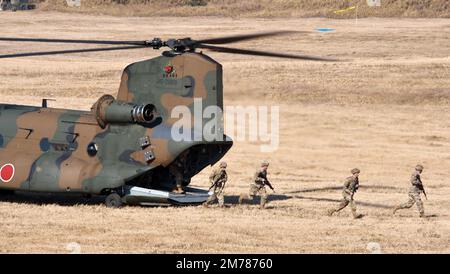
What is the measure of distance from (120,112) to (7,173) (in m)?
3.05

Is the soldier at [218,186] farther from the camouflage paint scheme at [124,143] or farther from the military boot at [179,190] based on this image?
the military boot at [179,190]

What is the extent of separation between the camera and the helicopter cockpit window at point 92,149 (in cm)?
2584

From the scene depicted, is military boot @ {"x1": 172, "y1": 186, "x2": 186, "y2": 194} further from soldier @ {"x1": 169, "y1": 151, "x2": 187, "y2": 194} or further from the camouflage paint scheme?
the camouflage paint scheme

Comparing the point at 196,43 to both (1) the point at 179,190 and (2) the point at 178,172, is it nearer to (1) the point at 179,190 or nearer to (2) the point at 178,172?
(2) the point at 178,172

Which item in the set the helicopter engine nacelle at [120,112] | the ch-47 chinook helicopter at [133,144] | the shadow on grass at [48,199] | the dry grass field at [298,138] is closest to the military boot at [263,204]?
the dry grass field at [298,138]

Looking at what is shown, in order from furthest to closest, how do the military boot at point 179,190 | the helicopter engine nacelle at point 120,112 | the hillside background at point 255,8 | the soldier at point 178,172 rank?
the hillside background at point 255,8, the military boot at point 179,190, the soldier at point 178,172, the helicopter engine nacelle at point 120,112

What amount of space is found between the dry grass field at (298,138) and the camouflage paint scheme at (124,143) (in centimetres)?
75

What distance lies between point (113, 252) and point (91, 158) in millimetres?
5507

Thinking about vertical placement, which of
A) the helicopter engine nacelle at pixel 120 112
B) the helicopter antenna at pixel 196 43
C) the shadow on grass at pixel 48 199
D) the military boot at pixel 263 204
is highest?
the helicopter antenna at pixel 196 43

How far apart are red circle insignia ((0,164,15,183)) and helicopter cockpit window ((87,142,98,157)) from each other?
182cm

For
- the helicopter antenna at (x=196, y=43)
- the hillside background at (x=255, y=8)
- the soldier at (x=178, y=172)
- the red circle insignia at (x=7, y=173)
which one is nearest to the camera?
the helicopter antenna at (x=196, y=43)

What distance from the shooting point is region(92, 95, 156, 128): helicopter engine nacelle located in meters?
25.2

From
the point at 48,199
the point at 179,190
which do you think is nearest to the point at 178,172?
→ the point at 179,190

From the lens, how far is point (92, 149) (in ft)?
84.8
